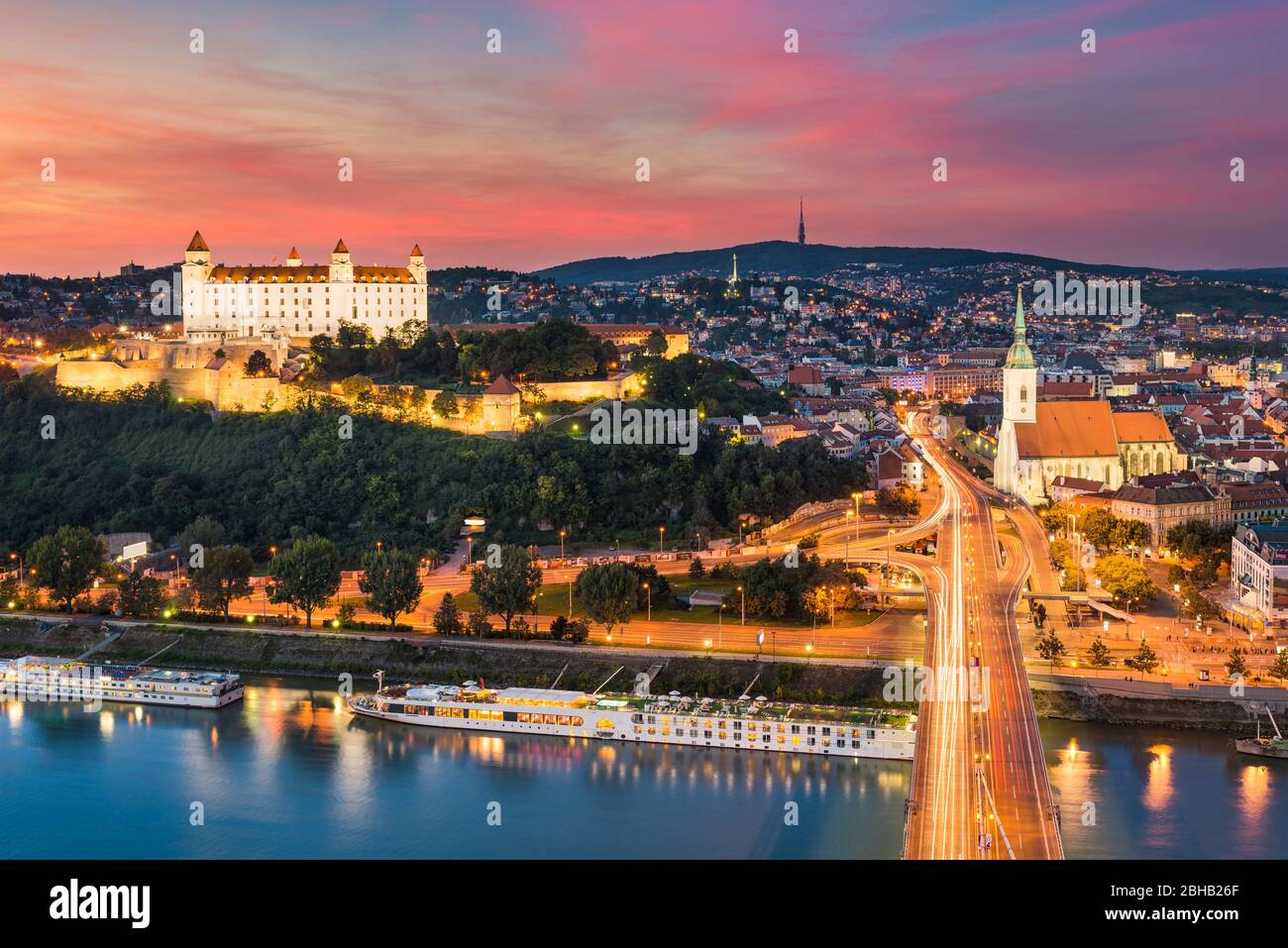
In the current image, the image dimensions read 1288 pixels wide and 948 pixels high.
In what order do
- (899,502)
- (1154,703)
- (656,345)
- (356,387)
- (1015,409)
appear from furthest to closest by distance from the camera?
(656,345) < (1015,409) < (356,387) < (899,502) < (1154,703)

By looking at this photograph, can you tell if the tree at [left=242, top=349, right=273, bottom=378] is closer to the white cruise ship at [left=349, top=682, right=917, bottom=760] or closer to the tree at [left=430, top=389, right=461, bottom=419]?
the tree at [left=430, top=389, right=461, bottom=419]

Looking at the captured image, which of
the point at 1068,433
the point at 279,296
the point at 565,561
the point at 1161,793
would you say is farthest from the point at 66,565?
the point at 1068,433

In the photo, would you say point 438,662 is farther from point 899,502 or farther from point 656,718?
point 899,502

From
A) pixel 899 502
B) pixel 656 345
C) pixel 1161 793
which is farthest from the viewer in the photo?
pixel 656 345

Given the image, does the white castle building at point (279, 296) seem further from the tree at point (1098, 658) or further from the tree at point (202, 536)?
the tree at point (1098, 658)

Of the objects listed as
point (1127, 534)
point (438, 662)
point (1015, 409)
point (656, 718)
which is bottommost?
point (656, 718)

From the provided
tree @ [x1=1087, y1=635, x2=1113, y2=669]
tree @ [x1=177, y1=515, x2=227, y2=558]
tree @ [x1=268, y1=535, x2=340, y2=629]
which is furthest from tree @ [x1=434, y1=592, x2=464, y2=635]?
tree @ [x1=1087, y1=635, x2=1113, y2=669]

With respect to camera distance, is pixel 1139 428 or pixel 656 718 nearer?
pixel 656 718
